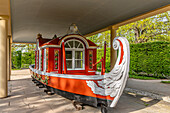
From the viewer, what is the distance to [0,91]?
15.7 ft

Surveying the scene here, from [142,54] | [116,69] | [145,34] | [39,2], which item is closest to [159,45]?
[142,54]

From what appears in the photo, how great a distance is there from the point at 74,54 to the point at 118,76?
2.95 meters

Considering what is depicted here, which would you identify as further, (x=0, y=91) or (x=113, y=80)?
(x=0, y=91)

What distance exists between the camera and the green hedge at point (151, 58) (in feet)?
29.8

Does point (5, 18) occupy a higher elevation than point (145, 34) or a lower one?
lower

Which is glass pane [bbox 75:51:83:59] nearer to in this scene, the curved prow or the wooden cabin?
the wooden cabin

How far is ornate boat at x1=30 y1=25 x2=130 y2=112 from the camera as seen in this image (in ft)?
9.77

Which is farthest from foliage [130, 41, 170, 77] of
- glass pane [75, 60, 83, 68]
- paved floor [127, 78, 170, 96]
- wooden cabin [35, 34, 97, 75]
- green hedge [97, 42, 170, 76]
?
glass pane [75, 60, 83, 68]

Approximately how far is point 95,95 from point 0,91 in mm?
3866

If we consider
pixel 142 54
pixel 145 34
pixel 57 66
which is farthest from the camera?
pixel 145 34

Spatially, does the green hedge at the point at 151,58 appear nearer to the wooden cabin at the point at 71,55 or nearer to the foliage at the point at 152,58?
the foliage at the point at 152,58

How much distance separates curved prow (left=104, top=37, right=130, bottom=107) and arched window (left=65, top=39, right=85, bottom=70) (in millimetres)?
2678

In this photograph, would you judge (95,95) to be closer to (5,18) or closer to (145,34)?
(5,18)

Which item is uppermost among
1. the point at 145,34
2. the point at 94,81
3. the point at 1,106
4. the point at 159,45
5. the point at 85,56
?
the point at 145,34
